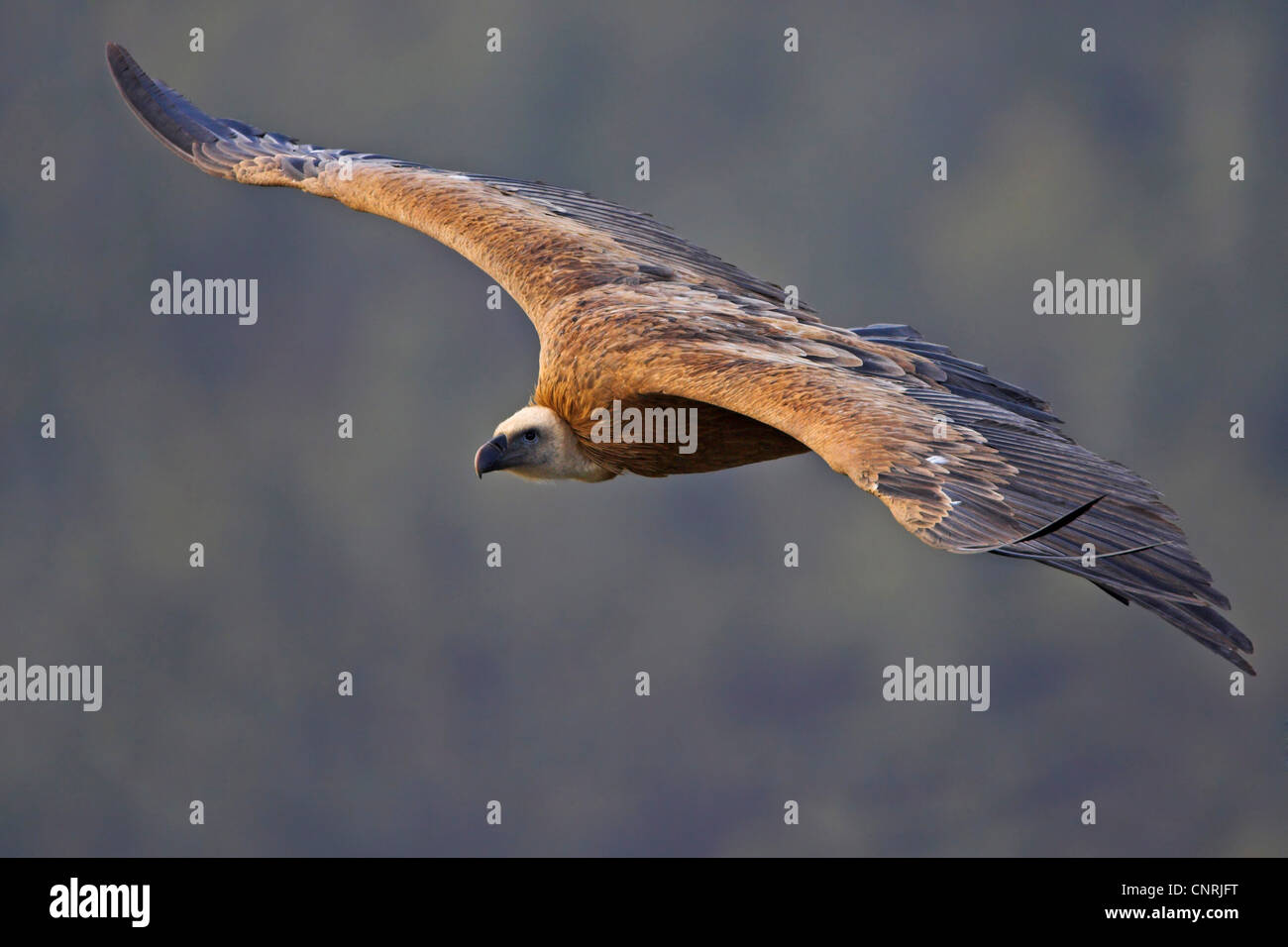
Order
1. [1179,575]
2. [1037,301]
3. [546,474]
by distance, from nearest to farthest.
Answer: [1179,575], [546,474], [1037,301]

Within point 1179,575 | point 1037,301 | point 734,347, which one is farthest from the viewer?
point 1037,301

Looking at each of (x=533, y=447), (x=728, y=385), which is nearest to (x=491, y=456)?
(x=533, y=447)

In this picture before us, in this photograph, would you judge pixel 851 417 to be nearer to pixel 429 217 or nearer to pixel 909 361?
pixel 909 361

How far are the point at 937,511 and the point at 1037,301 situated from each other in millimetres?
5736

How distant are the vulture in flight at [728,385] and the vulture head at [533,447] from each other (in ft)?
0.03

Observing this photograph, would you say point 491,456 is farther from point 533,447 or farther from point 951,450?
point 951,450

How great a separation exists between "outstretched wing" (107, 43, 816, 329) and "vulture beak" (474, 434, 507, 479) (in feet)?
2.76

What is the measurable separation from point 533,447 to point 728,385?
145 centimetres

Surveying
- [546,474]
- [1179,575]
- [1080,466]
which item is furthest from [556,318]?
[1179,575]

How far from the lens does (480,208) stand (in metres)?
10.7

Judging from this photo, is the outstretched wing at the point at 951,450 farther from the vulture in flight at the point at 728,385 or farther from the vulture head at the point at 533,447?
the vulture head at the point at 533,447

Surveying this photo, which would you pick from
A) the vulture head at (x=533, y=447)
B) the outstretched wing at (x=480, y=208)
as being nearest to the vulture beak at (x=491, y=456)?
the vulture head at (x=533, y=447)

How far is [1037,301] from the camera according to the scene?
1258 cm

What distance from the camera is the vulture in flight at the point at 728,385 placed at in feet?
23.8
